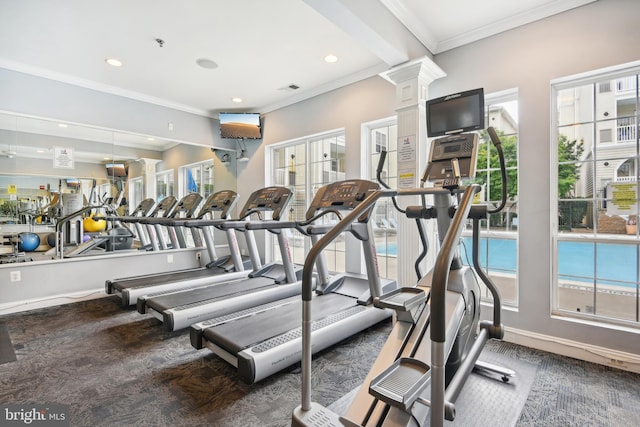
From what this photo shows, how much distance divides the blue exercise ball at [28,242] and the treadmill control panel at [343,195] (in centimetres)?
359

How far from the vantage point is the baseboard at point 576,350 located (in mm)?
2346

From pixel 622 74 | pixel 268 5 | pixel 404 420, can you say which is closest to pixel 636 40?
pixel 622 74

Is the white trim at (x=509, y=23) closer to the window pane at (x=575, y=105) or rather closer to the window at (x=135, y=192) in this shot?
the window pane at (x=575, y=105)

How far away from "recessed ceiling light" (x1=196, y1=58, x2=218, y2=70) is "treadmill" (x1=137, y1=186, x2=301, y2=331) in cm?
170

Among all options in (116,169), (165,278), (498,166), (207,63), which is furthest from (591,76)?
(116,169)

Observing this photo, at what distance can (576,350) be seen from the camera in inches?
99.7

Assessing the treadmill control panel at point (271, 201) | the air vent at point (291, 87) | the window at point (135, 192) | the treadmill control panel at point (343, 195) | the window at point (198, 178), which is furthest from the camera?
the window at point (198, 178)

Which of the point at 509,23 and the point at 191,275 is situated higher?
the point at 509,23

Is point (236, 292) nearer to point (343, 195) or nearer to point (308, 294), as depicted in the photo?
point (343, 195)

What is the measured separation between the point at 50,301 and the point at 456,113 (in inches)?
198

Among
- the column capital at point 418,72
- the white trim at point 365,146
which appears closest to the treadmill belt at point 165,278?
the white trim at point 365,146

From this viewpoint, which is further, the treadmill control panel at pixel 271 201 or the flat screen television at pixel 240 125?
the flat screen television at pixel 240 125

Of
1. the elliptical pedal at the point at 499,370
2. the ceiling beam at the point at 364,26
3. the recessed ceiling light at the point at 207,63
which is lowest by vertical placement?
the elliptical pedal at the point at 499,370

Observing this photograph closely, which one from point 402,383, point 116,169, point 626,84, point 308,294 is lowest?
point 402,383
